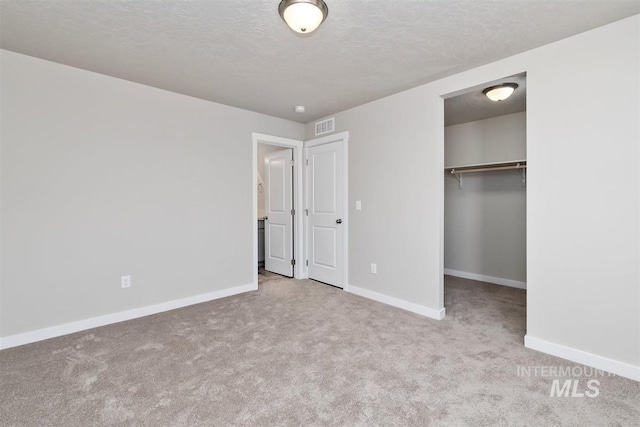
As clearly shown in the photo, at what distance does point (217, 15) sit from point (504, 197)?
423 cm

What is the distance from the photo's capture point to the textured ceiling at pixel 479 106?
341 cm

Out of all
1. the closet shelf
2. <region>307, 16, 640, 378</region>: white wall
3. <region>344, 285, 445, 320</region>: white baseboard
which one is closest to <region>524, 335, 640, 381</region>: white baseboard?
<region>307, 16, 640, 378</region>: white wall

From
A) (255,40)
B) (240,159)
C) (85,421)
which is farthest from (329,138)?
(85,421)

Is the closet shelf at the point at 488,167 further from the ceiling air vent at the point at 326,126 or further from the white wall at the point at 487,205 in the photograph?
the ceiling air vent at the point at 326,126

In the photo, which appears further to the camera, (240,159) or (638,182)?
(240,159)

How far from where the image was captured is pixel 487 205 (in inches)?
181

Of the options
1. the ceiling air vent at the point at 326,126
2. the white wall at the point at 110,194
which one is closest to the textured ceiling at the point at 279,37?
the white wall at the point at 110,194

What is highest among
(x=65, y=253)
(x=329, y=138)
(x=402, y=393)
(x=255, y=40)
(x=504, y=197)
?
(x=255, y=40)

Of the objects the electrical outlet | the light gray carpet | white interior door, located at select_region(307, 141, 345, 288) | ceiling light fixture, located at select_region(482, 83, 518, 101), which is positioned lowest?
the light gray carpet

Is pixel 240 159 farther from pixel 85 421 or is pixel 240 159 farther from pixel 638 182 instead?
pixel 638 182

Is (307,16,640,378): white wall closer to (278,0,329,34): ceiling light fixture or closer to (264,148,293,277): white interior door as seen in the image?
(278,0,329,34): ceiling light fixture

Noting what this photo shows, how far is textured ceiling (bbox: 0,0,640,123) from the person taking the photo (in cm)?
194

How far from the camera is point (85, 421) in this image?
1667 millimetres

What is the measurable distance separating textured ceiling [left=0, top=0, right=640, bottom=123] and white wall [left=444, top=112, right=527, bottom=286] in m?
1.97
